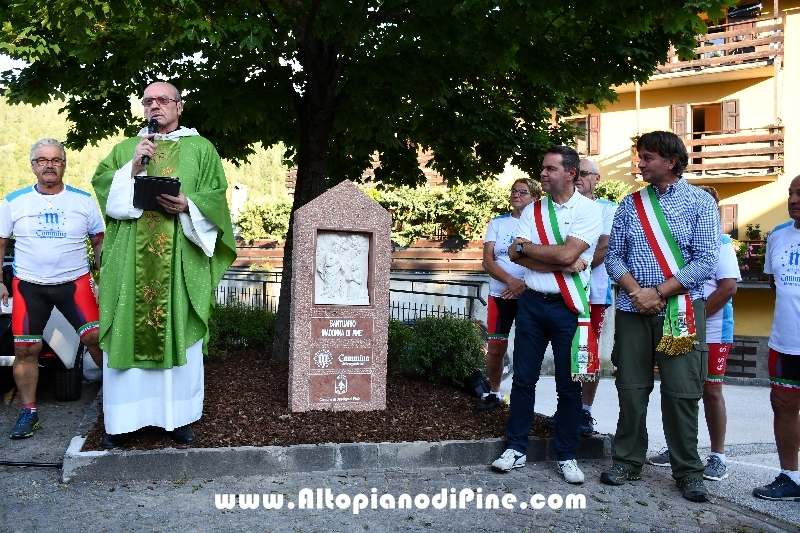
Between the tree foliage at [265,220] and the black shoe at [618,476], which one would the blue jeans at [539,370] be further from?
the tree foliage at [265,220]

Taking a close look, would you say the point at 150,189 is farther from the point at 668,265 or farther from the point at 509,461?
the point at 668,265

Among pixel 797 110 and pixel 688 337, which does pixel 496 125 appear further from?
pixel 797 110

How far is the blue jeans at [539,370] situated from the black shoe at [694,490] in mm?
732

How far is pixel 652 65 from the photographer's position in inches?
275

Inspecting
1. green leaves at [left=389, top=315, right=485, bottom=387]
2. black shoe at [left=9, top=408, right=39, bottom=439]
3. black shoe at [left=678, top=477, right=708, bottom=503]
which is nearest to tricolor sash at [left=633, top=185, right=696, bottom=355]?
black shoe at [left=678, top=477, right=708, bottom=503]

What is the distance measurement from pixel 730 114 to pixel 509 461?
22.4 metres

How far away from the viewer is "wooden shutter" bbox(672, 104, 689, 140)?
25.2 meters

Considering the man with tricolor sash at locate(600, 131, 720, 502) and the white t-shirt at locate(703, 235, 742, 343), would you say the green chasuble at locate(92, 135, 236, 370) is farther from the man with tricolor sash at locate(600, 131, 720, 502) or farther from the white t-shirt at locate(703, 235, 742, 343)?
the white t-shirt at locate(703, 235, 742, 343)

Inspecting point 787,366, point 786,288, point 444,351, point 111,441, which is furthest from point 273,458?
point 786,288

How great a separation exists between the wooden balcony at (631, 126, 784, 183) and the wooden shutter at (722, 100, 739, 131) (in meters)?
0.41

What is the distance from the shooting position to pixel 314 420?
19.4 ft

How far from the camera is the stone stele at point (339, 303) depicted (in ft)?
20.2

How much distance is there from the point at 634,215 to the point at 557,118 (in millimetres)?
5536

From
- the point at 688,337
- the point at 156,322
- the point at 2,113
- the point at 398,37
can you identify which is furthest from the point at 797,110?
the point at 2,113
